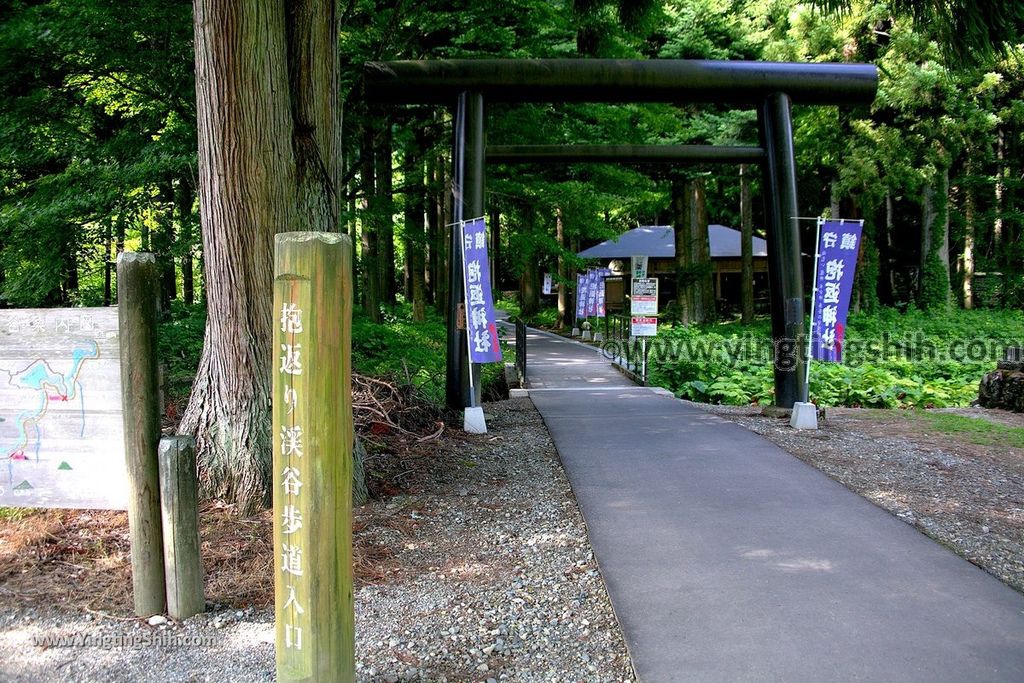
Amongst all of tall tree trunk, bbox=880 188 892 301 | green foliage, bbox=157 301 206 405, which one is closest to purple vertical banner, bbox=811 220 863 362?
green foliage, bbox=157 301 206 405

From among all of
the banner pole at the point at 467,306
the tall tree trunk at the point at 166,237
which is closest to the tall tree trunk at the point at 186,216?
the tall tree trunk at the point at 166,237

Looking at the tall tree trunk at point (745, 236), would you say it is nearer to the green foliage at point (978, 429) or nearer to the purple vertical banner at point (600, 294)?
the purple vertical banner at point (600, 294)

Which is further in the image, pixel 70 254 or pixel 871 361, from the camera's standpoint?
pixel 871 361

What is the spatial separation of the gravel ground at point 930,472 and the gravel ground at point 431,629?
7.87ft

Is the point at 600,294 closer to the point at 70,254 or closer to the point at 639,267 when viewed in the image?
the point at 639,267

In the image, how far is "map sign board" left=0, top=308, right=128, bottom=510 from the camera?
3377mm

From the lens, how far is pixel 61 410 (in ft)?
11.3

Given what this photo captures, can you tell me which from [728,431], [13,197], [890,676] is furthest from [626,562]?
[13,197]

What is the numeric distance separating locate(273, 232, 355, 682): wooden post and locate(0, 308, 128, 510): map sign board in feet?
4.17

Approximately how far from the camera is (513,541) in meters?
4.63

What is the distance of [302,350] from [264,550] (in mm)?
2095

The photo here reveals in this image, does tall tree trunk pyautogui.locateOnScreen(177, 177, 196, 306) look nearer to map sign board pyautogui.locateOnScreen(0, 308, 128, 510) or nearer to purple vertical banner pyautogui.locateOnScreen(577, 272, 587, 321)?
map sign board pyautogui.locateOnScreen(0, 308, 128, 510)

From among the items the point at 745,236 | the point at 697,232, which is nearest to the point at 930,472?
the point at 697,232

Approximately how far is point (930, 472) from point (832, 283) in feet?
8.79
